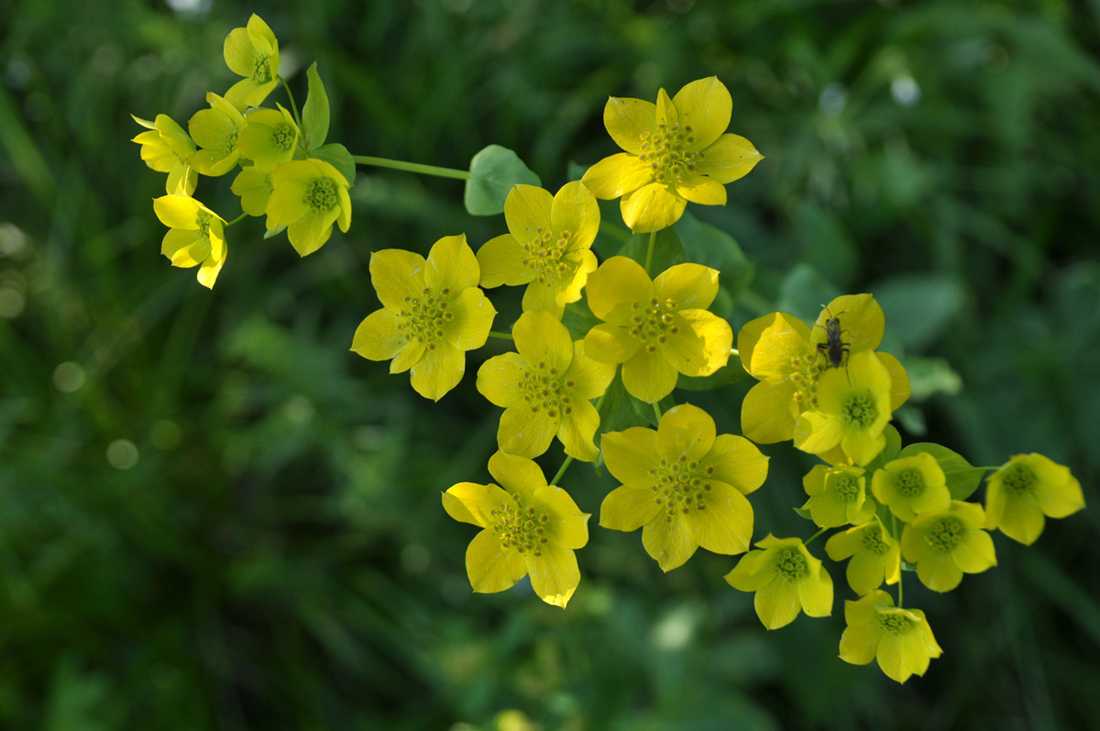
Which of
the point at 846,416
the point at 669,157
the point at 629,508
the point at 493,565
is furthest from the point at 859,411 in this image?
the point at 493,565

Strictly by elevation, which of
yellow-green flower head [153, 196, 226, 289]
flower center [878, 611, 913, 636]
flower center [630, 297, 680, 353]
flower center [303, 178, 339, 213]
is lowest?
flower center [878, 611, 913, 636]

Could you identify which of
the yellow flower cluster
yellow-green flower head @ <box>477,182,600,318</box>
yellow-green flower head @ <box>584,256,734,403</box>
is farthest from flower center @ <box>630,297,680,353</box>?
the yellow flower cluster

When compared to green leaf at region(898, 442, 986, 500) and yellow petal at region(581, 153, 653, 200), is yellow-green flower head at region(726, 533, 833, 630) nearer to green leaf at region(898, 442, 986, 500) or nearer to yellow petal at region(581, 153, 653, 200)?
green leaf at region(898, 442, 986, 500)

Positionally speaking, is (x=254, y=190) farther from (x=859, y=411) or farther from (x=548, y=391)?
(x=859, y=411)

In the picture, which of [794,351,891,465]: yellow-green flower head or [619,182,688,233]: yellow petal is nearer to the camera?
[794,351,891,465]: yellow-green flower head

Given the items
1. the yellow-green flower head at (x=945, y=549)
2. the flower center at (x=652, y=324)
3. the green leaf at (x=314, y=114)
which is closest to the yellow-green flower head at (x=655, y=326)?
the flower center at (x=652, y=324)

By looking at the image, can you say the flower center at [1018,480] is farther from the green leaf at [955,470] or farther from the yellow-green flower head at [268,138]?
the yellow-green flower head at [268,138]

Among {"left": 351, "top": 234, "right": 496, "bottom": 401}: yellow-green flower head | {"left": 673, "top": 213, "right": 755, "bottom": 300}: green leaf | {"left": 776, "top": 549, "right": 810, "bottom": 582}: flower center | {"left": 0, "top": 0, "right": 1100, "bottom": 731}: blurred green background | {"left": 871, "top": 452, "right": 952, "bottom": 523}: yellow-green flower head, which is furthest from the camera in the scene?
{"left": 0, "top": 0, "right": 1100, "bottom": 731}: blurred green background
